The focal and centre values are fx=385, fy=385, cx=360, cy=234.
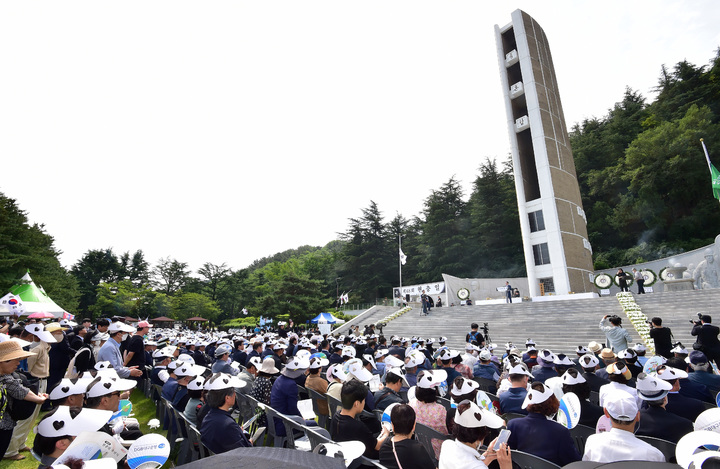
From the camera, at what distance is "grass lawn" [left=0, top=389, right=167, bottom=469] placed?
16.0 ft

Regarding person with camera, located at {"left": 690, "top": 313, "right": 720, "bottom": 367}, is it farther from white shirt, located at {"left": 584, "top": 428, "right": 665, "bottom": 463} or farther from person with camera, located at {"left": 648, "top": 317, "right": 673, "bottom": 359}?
white shirt, located at {"left": 584, "top": 428, "right": 665, "bottom": 463}

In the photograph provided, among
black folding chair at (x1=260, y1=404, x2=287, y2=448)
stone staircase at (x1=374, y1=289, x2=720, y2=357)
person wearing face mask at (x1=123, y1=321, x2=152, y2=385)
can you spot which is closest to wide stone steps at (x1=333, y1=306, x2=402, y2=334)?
stone staircase at (x1=374, y1=289, x2=720, y2=357)

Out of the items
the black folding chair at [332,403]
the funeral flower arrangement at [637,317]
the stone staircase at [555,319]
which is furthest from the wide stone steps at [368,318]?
the black folding chair at [332,403]

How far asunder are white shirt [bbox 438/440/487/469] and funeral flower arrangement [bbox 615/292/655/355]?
50.6ft

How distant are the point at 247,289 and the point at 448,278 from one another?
3712cm

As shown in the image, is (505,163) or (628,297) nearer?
(628,297)

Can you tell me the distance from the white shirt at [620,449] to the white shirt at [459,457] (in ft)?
3.15

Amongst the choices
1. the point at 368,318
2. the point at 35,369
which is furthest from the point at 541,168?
the point at 35,369

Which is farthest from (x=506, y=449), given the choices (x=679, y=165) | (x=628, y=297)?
(x=679, y=165)

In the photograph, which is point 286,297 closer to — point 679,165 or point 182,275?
point 182,275

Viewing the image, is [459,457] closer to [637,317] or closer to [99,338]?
[99,338]

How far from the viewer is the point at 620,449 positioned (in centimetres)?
265

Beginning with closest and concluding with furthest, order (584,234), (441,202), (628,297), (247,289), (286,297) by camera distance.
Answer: (628,297) < (584,234) < (286,297) < (441,202) < (247,289)

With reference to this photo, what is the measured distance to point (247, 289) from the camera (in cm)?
6016
